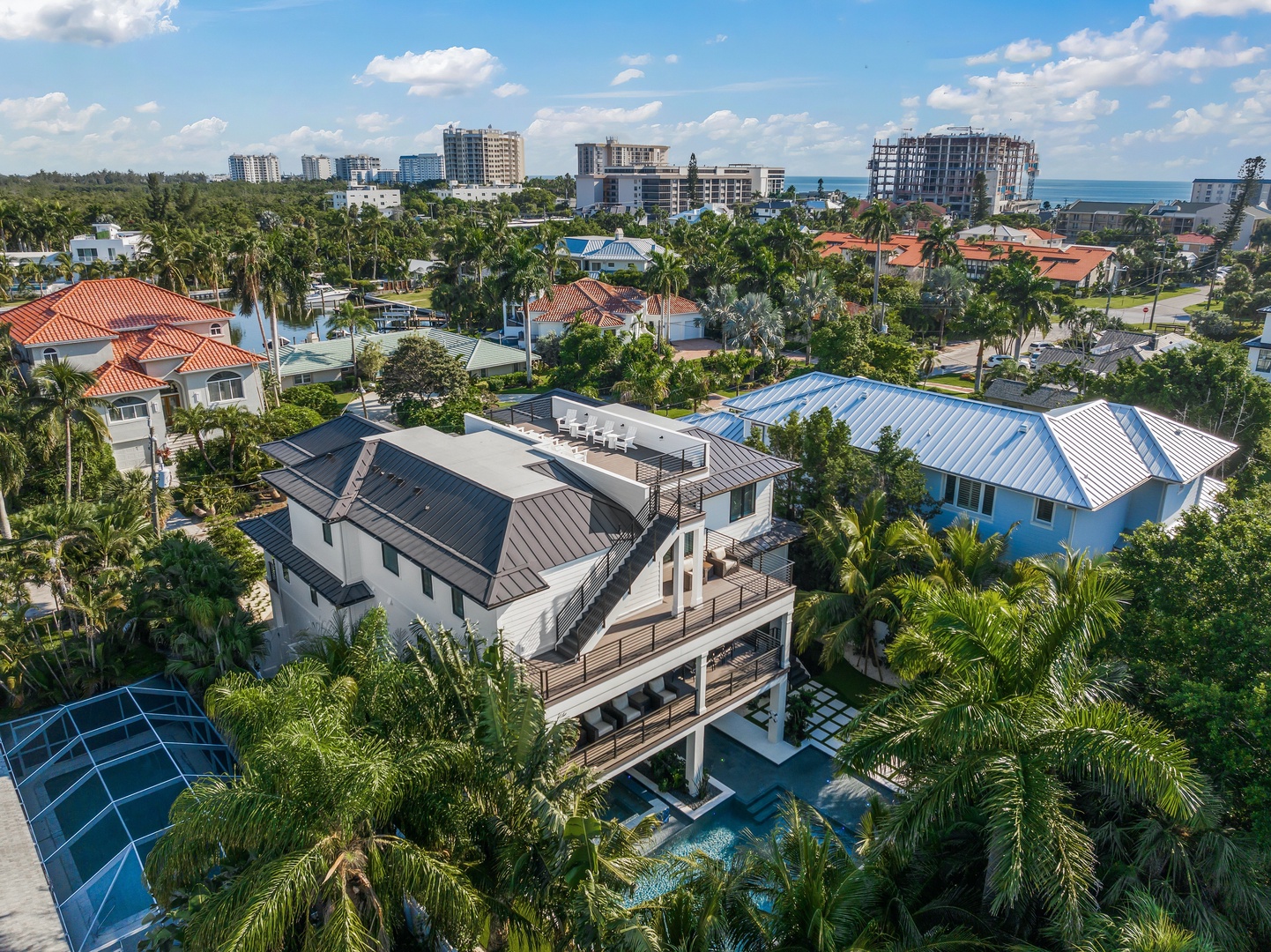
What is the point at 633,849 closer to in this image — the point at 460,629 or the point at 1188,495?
the point at 460,629

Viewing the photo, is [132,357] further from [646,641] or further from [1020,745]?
[1020,745]

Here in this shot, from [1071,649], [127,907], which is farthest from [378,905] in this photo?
[1071,649]

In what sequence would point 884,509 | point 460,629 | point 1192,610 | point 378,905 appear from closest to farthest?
1. point 378,905
2. point 1192,610
3. point 460,629
4. point 884,509

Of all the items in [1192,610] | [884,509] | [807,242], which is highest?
[807,242]

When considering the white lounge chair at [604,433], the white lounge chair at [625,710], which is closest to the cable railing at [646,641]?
the white lounge chair at [625,710]

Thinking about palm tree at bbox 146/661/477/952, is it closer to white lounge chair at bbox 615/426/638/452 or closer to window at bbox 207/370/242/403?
white lounge chair at bbox 615/426/638/452

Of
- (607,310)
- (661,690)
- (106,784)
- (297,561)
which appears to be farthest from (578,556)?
(607,310)
